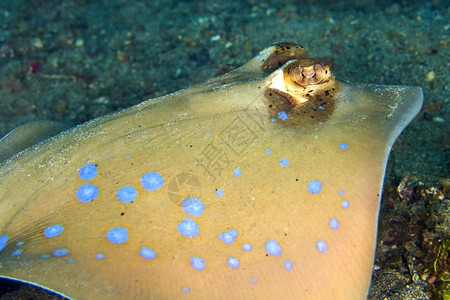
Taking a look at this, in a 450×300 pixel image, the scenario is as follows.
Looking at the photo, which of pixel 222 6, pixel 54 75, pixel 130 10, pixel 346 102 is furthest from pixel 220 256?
pixel 130 10

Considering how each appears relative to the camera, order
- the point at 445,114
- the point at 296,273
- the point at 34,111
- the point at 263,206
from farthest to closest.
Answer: the point at 34,111
the point at 445,114
the point at 263,206
the point at 296,273

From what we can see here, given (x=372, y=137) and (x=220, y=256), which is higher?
(x=372, y=137)

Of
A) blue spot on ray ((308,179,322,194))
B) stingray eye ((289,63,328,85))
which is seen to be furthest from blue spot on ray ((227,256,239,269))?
stingray eye ((289,63,328,85))

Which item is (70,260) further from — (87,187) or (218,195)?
(218,195)

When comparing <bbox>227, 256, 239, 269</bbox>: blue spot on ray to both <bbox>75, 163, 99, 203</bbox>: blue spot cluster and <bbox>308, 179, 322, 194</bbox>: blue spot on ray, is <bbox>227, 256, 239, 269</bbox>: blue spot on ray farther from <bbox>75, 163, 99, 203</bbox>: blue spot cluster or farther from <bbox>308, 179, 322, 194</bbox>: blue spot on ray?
<bbox>75, 163, 99, 203</bbox>: blue spot cluster

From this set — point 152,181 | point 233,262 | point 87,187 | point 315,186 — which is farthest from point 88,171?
point 315,186

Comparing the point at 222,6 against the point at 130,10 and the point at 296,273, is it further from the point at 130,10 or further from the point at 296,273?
the point at 296,273
